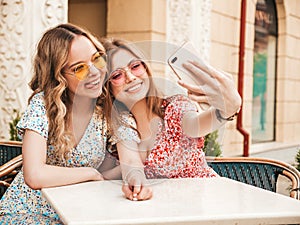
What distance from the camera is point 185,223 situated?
183 cm

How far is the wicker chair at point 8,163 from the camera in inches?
114

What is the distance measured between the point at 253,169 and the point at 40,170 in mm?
1242

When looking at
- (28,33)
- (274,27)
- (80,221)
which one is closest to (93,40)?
(80,221)

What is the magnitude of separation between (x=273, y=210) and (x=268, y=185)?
1.11 m

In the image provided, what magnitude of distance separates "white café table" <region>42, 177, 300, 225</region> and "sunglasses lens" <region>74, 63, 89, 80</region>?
0.44 metres

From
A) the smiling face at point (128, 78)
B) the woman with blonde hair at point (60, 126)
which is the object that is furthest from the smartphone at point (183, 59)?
the woman with blonde hair at point (60, 126)

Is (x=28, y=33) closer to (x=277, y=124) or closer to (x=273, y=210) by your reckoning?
(x=273, y=210)

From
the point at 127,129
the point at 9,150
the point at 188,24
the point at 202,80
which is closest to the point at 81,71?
the point at 127,129

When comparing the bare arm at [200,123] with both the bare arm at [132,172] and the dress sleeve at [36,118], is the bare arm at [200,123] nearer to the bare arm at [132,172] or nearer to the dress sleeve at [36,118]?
the bare arm at [132,172]

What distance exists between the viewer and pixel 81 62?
246cm

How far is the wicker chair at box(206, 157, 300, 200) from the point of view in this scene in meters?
3.02

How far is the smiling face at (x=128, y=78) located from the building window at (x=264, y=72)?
896cm

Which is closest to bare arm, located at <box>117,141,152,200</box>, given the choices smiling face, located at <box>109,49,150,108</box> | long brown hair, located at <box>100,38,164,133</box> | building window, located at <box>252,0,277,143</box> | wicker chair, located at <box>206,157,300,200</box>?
long brown hair, located at <box>100,38,164,133</box>

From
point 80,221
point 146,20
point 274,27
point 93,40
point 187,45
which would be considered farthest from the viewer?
point 274,27
